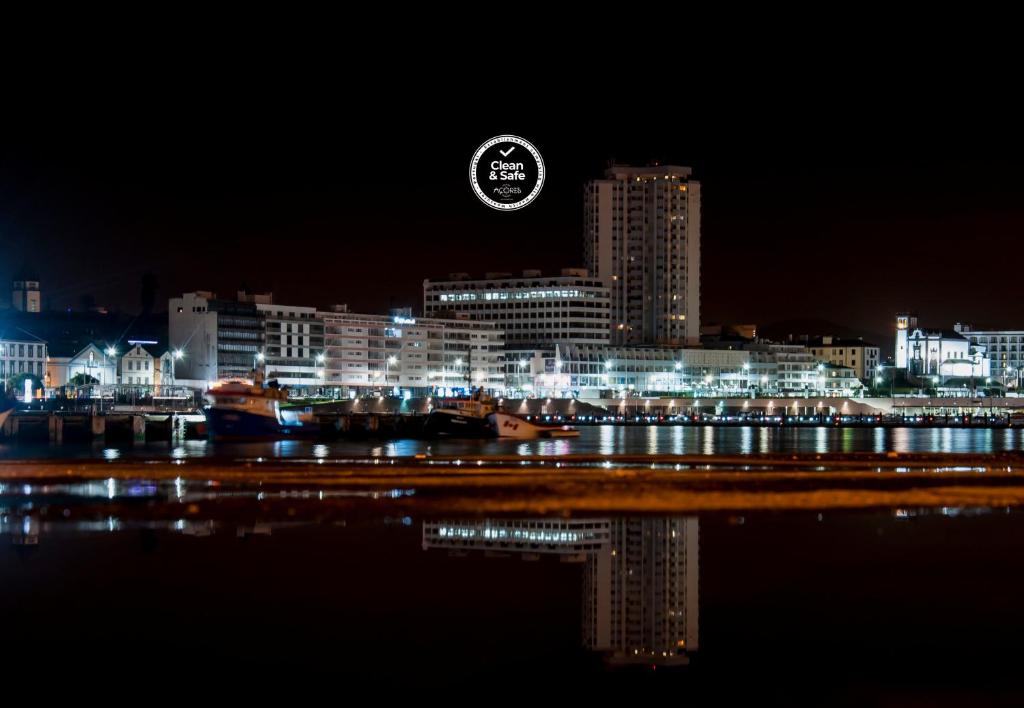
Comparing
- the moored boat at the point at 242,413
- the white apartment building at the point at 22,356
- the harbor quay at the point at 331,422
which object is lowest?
the harbor quay at the point at 331,422

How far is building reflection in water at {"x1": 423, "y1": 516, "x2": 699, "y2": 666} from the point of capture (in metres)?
24.3

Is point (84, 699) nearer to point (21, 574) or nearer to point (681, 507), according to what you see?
point (21, 574)

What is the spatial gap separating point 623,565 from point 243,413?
221ft

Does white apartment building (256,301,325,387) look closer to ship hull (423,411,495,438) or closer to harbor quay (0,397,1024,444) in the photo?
harbor quay (0,397,1024,444)

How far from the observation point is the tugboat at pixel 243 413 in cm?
9469

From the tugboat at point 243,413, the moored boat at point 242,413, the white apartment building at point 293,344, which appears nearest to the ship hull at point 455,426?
the tugboat at point 243,413

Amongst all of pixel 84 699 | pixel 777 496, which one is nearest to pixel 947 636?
pixel 84 699

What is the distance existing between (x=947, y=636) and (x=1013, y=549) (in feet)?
35.8

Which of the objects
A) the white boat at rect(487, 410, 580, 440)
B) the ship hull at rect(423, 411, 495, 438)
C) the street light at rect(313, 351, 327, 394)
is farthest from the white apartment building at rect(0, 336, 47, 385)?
the white boat at rect(487, 410, 580, 440)

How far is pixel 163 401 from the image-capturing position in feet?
471

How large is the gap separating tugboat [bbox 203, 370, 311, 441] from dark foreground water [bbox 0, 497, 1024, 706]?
55652 mm

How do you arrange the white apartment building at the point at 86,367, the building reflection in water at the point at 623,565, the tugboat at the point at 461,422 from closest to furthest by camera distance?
the building reflection in water at the point at 623,565, the tugboat at the point at 461,422, the white apartment building at the point at 86,367

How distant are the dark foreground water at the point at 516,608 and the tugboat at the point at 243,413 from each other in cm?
5565

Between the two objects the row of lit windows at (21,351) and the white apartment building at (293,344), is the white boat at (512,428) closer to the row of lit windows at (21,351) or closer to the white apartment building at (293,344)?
the row of lit windows at (21,351)
